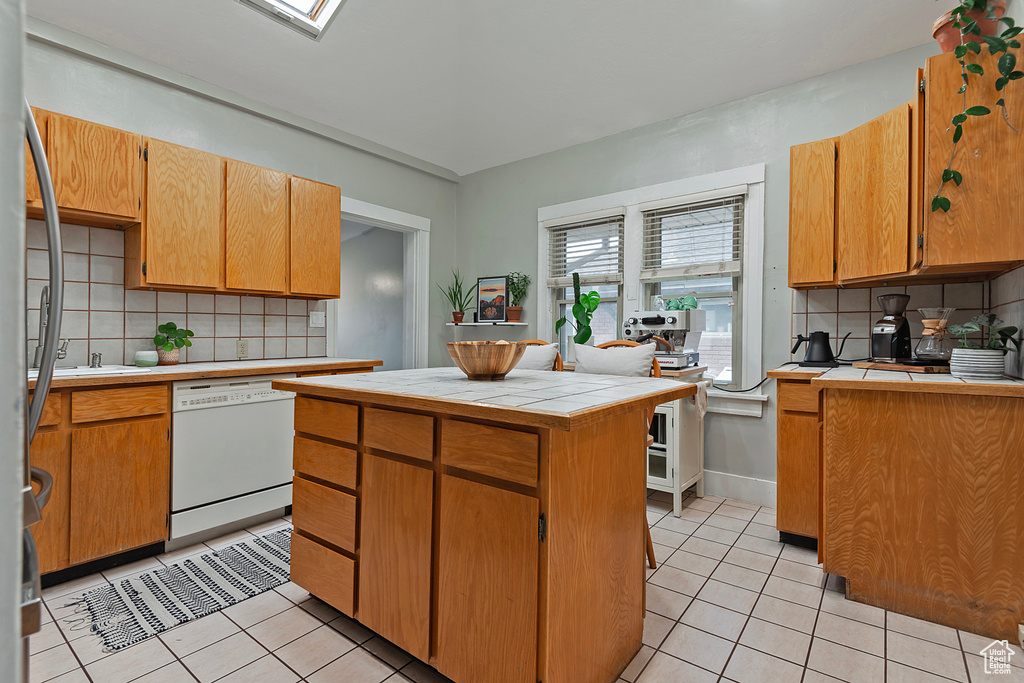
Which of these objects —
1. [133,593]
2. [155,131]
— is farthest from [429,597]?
[155,131]

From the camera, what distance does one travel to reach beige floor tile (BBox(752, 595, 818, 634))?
1855 mm

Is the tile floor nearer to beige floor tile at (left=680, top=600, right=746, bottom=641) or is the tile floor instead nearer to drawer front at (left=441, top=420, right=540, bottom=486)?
beige floor tile at (left=680, top=600, right=746, bottom=641)

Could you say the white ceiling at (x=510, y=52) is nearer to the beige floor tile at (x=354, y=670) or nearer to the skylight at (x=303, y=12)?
the skylight at (x=303, y=12)

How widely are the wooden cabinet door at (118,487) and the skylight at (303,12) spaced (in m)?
2.41

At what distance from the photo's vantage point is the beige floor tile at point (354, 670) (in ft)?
5.13

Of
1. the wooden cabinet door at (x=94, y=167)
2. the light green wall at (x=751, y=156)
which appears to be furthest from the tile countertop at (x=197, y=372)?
the light green wall at (x=751, y=156)

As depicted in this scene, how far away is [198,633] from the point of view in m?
1.82

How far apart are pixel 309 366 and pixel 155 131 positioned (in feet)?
5.56

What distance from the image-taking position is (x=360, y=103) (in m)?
3.75

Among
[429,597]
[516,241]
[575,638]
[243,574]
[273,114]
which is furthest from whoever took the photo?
[516,241]

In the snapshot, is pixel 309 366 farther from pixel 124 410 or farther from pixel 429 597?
pixel 429 597

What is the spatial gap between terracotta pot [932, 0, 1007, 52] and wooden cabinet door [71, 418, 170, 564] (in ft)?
12.8

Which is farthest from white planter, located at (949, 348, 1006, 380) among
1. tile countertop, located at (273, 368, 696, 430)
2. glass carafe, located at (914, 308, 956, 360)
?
tile countertop, located at (273, 368, 696, 430)

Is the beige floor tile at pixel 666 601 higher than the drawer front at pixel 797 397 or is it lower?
lower
